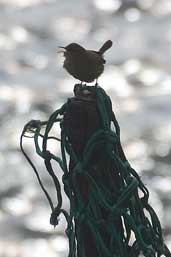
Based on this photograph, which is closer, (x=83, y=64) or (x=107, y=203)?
(x=107, y=203)

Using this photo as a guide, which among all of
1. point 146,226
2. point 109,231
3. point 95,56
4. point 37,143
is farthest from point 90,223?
point 95,56

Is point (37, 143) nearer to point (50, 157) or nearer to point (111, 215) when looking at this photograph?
point (50, 157)

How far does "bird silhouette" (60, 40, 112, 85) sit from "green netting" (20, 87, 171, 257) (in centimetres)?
90

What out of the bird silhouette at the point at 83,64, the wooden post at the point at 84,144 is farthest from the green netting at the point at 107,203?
the bird silhouette at the point at 83,64

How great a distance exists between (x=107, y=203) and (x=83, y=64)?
1.29m

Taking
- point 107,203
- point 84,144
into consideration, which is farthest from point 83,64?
point 107,203

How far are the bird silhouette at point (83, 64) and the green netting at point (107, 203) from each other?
90 centimetres

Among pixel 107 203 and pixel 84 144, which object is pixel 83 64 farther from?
pixel 107 203

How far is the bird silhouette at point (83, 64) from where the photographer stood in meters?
2.82

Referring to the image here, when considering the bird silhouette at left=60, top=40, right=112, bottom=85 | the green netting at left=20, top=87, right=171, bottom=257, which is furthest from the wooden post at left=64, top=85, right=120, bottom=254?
the bird silhouette at left=60, top=40, right=112, bottom=85

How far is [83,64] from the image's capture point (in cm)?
293

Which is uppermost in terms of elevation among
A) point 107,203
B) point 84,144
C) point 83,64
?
point 83,64

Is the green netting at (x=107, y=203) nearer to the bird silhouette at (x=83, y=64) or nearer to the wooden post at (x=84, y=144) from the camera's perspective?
the wooden post at (x=84, y=144)

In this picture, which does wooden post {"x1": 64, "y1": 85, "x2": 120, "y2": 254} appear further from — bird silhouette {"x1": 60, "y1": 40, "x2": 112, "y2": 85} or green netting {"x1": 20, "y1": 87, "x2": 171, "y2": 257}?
bird silhouette {"x1": 60, "y1": 40, "x2": 112, "y2": 85}
